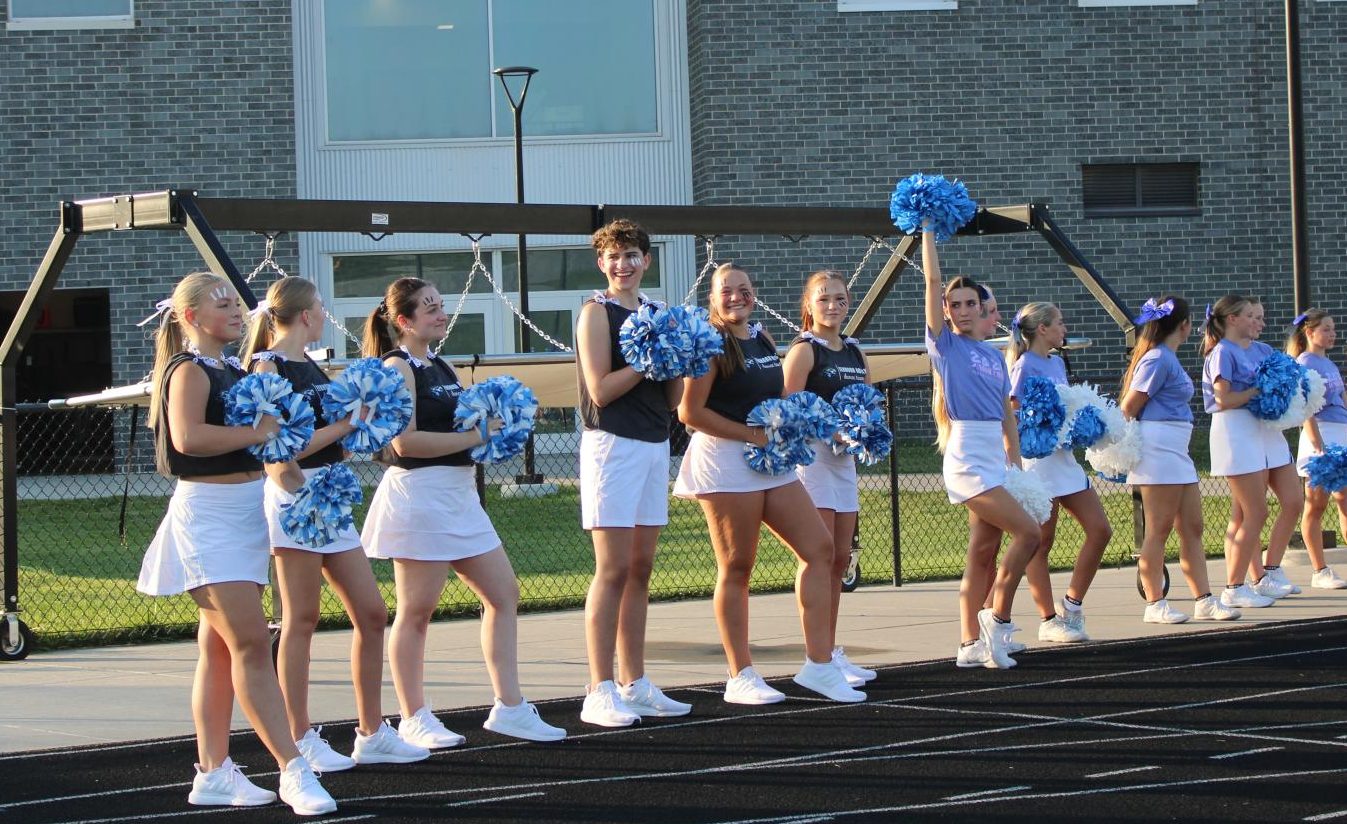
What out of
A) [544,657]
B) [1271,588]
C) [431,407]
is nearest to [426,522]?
[431,407]

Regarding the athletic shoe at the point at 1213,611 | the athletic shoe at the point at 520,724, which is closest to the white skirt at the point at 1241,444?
the athletic shoe at the point at 1213,611

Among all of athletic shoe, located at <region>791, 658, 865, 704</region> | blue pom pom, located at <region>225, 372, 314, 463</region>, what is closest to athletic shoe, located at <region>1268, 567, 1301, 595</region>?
athletic shoe, located at <region>791, 658, 865, 704</region>

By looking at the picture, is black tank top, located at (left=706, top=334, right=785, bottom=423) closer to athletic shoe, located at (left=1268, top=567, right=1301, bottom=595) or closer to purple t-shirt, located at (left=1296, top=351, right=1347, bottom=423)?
athletic shoe, located at (left=1268, top=567, right=1301, bottom=595)

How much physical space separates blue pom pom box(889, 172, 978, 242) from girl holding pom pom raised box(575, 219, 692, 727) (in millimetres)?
1584

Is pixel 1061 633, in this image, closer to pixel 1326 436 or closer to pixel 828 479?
pixel 828 479

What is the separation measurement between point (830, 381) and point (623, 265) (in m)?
1.39

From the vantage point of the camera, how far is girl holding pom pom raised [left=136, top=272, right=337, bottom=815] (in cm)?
578

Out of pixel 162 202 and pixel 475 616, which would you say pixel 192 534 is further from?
pixel 475 616

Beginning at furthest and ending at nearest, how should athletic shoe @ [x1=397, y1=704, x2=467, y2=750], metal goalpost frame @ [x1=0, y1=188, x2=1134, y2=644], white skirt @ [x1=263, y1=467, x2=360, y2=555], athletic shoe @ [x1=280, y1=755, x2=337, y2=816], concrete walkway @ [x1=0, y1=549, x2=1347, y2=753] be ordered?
metal goalpost frame @ [x1=0, y1=188, x2=1134, y2=644] → concrete walkway @ [x1=0, y1=549, x2=1347, y2=753] → athletic shoe @ [x1=397, y1=704, x2=467, y2=750] → white skirt @ [x1=263, y1=467, x2=360, y2=555] → athletic shoe @ [x1=280, y1=755, x2=337, y2=816]

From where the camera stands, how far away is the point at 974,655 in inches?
337

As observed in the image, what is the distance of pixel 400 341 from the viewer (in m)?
6.90

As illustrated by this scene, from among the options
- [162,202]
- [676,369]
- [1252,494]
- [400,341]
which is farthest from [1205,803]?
[162,202]

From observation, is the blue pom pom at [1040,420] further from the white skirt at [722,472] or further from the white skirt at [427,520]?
the white skirt at [427,520]

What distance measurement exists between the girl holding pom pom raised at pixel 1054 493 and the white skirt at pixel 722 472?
200 centimetres
